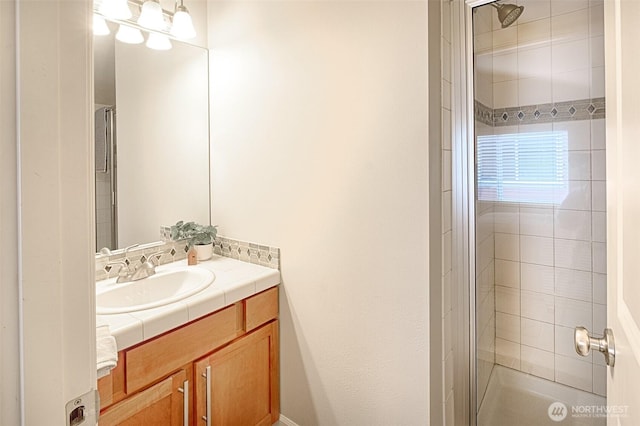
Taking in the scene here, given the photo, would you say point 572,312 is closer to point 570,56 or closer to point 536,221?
point 536,221

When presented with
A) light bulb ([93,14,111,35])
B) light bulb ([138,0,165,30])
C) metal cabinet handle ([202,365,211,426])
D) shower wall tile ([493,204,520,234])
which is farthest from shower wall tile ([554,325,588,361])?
light bulb ([93,14,111,35])

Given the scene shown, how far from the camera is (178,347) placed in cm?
132

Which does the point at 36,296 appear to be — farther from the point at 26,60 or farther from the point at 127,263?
the point at 127,263

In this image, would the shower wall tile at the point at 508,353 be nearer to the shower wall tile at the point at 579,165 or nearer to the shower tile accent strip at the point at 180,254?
the shower wall tile at the point at 579,165

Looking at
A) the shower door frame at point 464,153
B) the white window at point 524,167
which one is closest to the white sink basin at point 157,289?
the shower door frame at point 464,153

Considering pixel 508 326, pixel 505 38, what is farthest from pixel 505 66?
pixel 508 326

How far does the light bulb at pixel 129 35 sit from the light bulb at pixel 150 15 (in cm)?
6

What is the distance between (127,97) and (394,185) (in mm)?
1406

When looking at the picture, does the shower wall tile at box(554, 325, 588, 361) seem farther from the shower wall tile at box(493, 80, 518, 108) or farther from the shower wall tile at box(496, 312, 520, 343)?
the shower wall tile at box(493, 80, 518, 108)

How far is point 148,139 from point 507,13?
1794 mm

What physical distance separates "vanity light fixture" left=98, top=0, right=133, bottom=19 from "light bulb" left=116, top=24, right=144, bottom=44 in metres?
0.06

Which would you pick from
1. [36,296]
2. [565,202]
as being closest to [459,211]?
[565,202]

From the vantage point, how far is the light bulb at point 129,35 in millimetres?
1697

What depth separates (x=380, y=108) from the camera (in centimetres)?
136
